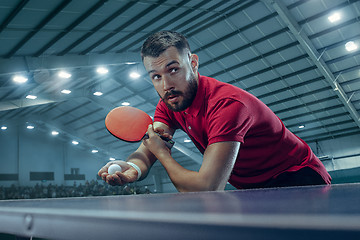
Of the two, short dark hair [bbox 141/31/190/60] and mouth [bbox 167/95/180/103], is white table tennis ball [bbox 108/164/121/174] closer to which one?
mouth [bbox 167/95/180/103]

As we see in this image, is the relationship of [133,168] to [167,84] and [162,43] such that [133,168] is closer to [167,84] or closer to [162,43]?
[167,84]

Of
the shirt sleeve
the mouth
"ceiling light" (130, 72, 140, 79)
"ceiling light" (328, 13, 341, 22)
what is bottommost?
the shirt sleeve

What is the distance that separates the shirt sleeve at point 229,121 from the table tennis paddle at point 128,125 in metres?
0.68

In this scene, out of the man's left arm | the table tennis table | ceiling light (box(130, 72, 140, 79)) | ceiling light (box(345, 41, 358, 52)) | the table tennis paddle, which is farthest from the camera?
ceiling light (box(130, 72, 140, 79))

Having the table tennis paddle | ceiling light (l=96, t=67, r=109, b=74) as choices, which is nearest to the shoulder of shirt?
the table tennis paddle

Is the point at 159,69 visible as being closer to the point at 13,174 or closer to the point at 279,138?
the point at 279,138

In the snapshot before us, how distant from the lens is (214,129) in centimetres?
176

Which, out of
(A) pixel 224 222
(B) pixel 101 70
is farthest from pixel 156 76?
(B) pixel 101 70

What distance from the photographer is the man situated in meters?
1.78

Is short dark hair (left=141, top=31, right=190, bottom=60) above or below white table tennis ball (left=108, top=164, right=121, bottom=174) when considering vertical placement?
above

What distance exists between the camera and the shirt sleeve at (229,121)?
5.60 feet

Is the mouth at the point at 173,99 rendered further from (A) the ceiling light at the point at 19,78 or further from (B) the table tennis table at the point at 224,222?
(A) the ceiling light at the point at 19,78

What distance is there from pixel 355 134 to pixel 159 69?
21076mm

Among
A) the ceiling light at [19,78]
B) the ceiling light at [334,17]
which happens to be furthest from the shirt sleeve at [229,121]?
the ceiling light at [334,17]
